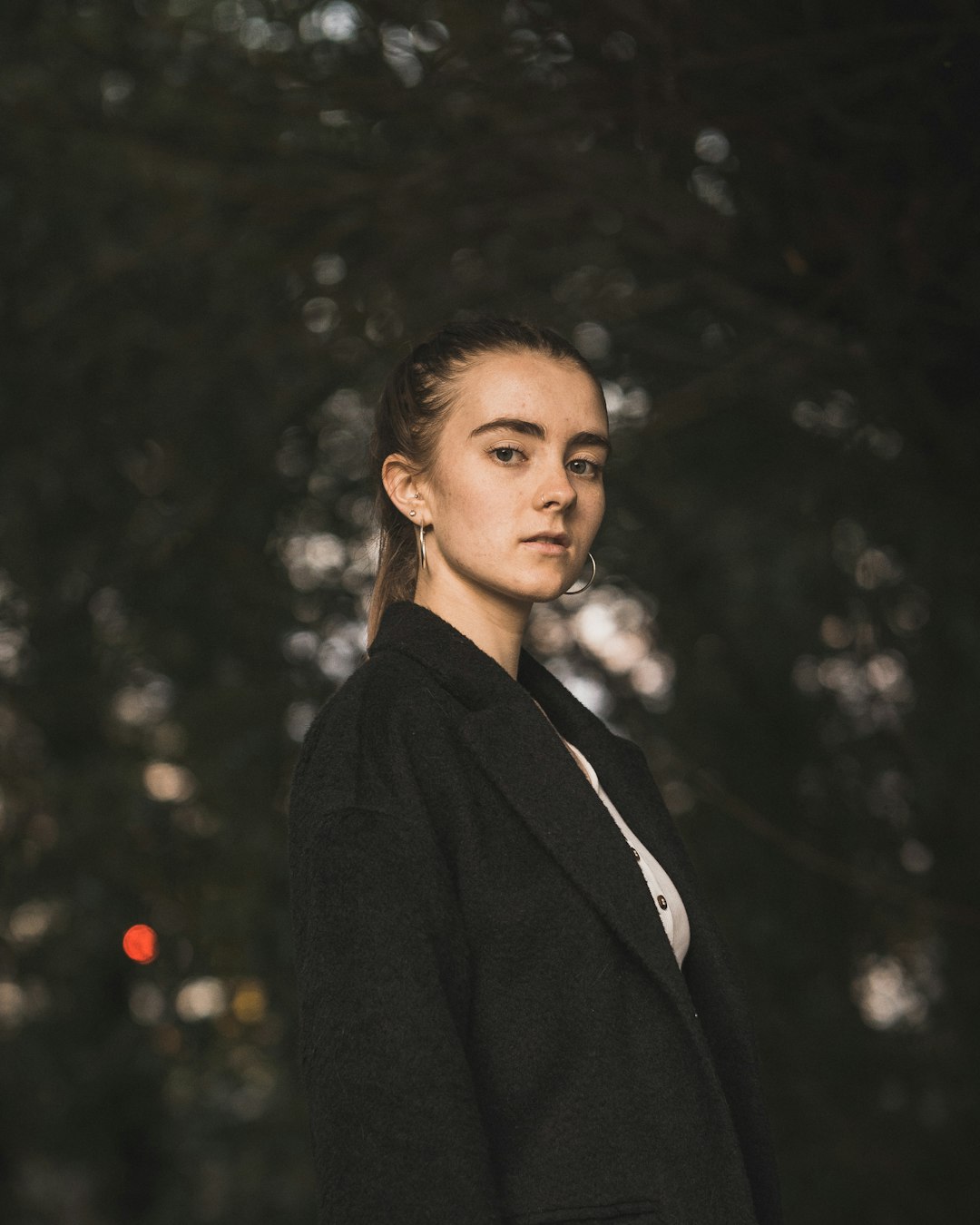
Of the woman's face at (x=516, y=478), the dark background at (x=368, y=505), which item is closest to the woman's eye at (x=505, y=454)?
the woman's face at (x=516, y=478)

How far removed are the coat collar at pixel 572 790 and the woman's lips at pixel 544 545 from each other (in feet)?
0.45

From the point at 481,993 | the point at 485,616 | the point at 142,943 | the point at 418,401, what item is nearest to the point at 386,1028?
the point at 481,993

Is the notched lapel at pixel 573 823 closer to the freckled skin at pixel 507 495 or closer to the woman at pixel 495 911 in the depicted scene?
the woman at pixel 495 911

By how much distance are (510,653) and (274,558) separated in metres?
3.52

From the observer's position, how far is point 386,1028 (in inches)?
55.7

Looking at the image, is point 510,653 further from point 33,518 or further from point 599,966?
point 33,518

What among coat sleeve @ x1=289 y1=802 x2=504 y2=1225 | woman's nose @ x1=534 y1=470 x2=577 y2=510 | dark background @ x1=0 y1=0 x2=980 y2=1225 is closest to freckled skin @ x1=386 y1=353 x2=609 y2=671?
woman's nose @ x1=534 y1=470 x2=577 y2=510

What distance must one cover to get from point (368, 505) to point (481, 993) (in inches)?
148

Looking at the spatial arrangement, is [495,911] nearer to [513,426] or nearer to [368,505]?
[513,426]

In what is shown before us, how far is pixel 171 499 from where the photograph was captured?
5.33m

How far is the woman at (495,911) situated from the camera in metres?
1.42

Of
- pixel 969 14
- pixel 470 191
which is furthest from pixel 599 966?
pixel 470 191

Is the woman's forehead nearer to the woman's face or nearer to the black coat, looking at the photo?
the woman's face

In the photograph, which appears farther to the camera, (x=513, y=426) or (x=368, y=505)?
(x=368, y=505)
